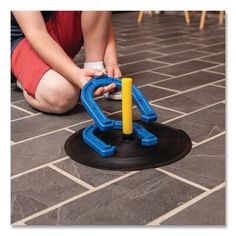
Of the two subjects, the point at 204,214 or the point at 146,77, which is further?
the point at 146,77

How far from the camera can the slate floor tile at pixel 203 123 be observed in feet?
3.60

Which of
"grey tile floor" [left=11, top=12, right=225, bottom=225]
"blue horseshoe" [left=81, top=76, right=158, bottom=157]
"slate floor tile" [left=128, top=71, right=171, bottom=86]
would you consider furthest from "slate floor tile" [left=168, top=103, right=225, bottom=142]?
"slate floor tile" [left=128, top=71, right=171, bottom=86]

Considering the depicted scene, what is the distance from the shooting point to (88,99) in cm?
104

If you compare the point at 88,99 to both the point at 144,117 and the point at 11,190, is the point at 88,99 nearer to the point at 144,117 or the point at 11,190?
the point at 144,117

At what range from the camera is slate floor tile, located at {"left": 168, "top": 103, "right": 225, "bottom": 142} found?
1099 millimetres

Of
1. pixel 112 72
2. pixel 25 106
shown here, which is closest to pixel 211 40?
pixel 112 72

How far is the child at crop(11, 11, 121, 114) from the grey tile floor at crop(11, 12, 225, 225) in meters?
0.07

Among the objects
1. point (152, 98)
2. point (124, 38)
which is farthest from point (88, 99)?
point (124, 38)

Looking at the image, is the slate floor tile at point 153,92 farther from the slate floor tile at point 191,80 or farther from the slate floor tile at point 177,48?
the slate floor tile at point 177,48

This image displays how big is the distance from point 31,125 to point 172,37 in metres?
1.53

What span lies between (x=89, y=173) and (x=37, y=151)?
0.19 m

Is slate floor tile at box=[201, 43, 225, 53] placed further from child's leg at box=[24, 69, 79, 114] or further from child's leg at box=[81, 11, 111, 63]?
child's leg at box=[24, 69, 79, 114]

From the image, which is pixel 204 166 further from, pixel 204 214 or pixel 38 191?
pixel 38 191

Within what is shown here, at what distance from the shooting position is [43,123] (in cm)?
121
